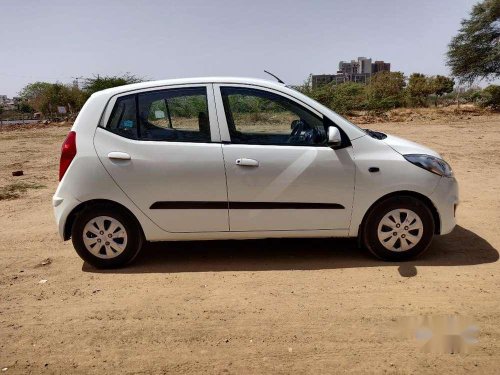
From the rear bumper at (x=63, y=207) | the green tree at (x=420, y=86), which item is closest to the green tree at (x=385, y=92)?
the green tree at (x=420, y=86)

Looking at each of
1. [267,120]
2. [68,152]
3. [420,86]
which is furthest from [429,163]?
[420,86]

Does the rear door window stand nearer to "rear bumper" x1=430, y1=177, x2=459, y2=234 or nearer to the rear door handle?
the rear door handle

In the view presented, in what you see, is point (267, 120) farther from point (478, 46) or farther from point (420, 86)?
point (420, 86)

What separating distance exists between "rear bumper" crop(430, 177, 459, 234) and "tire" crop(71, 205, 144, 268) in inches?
113

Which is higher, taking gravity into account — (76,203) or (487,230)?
(76,203)

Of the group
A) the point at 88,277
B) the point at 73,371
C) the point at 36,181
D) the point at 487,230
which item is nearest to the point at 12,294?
the point at 88,277

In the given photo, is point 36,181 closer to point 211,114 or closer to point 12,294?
point 12,294

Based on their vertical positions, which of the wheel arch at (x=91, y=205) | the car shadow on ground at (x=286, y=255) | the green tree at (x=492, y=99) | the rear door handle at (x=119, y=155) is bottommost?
the green tree at (x=492, y=99)

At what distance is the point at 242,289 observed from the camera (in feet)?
12.8

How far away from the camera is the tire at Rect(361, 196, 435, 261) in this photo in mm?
4242

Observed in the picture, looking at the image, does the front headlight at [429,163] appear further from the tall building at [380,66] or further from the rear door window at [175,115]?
the tall building at [380,66]

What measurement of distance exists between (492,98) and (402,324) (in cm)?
3287

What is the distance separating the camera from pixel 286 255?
4.70 metres

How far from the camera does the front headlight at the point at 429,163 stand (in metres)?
4.24
